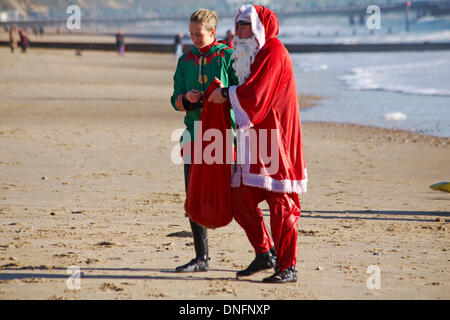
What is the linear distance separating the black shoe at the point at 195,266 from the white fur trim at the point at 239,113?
1089 mm

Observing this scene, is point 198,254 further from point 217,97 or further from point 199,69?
point 199,69

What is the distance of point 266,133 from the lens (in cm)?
468

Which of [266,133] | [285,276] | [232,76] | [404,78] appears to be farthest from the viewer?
[404,78]

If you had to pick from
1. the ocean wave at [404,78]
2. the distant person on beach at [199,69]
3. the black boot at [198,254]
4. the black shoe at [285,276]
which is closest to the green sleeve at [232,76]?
the distant person on beach at [199,69]

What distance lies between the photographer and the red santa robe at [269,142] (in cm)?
455

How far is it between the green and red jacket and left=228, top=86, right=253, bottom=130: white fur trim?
295mm

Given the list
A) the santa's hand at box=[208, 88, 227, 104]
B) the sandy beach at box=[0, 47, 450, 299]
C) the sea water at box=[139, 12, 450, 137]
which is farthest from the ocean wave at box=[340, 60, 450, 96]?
the santa's hand at box=[208, 88, 227, 104]

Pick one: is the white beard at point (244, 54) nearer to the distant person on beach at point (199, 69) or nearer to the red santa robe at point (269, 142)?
the red santa robe at point (269, 142)

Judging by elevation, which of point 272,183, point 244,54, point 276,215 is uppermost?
point 244,54

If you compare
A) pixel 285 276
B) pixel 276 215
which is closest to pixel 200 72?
pixel 276 215

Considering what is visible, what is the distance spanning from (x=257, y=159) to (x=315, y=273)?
0.97m

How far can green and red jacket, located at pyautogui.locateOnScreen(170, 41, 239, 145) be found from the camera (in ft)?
15.9

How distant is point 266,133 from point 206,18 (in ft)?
2.80
